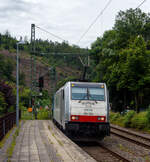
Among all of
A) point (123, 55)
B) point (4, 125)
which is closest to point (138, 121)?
point (4, 125)

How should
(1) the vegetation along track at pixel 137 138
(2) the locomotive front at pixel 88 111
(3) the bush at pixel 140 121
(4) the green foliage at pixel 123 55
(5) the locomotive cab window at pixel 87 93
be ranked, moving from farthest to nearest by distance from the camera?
(4) the green foliage at pixel 123 55 < (3) the bush at pixel 140 121 < (5) the locomotive cab window at pixel 87 93 < (1) the vegetation along track at pixel 137 138 < (2) the locomotive front at pixel 88 111

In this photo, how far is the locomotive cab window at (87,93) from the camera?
1625 centimetres

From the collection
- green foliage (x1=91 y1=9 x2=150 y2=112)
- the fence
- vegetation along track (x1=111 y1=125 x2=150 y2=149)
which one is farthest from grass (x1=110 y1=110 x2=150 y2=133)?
the fence

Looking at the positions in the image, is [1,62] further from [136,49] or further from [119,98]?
[136,49]

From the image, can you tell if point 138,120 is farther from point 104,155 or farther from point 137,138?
point 104,155

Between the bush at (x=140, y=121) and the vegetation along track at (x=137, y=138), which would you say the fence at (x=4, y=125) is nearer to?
the vegetation along track at (x=137, y=138)

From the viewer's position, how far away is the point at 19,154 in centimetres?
1038

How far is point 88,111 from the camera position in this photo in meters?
15.8

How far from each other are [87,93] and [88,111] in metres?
1.02

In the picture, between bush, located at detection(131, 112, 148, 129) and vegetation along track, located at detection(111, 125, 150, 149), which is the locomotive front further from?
bush, located at detection(131, 112, 148, 129)

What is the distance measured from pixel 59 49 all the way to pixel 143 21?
70.5ft

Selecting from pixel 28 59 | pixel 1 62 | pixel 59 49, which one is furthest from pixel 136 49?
pixel 28 59

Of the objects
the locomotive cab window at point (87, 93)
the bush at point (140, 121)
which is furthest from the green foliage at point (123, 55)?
the locomotive cab window at point (87, 93)

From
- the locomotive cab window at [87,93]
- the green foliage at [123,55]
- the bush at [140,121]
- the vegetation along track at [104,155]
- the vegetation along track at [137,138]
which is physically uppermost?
the green foliage at [123,55]
